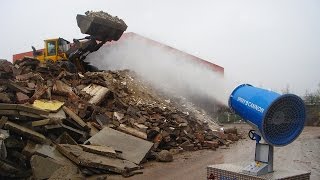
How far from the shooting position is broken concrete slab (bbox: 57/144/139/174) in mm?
8930

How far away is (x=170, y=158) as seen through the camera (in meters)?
11.2

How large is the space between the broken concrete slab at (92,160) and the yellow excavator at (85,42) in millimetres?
7953

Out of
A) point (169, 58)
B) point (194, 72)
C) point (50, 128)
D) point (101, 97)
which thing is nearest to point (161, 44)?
point (169, 58)

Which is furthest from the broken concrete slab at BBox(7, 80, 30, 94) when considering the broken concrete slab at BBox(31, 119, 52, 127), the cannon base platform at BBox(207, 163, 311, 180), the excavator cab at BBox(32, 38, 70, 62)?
the cannon base platform at BBox(207, 163, 311, 180)

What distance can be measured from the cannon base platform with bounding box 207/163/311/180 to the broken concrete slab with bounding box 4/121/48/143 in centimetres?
541

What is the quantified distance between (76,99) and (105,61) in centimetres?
826

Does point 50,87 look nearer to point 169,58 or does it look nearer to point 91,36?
point 91,36

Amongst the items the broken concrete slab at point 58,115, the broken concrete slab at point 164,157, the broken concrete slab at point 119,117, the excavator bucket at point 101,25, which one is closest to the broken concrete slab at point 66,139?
the broken concrete slab at point 58,115

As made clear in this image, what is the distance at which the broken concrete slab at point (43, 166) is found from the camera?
26.6ft

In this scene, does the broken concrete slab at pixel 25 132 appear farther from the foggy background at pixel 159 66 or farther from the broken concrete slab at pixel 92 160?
the foggy background at pixel 159 66

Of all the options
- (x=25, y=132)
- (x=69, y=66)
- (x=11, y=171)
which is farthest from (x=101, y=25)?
(x=11, y=171)

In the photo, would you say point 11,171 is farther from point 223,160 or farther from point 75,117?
point 223,160

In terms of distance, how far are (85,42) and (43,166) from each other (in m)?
10.2

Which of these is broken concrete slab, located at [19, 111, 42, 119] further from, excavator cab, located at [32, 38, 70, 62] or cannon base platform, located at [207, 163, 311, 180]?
excavator cab, located at [32, 38, 70, 62]
